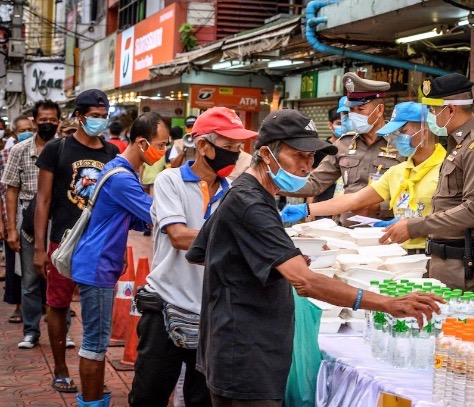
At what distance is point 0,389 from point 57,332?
0.78m

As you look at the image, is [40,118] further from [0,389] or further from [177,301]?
[177,301]

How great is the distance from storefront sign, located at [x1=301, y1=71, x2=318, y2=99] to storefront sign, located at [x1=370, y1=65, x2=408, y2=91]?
284 centimetres

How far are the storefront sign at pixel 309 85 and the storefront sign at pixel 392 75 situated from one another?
2844mm

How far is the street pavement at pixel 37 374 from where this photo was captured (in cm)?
772

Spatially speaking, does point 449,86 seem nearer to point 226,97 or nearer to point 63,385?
point 63,385

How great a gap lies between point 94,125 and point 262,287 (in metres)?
3.70

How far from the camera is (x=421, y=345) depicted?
4.80 m

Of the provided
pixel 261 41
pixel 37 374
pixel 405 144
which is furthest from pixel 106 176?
pixel 261 41

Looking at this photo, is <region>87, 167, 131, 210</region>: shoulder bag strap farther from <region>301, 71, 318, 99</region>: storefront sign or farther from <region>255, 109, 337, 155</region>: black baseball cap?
<region>301, 71, 318, 99</region>: storefront sign

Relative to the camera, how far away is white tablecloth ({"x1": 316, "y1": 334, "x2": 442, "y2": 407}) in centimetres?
452

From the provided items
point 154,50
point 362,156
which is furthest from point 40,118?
point 154,50

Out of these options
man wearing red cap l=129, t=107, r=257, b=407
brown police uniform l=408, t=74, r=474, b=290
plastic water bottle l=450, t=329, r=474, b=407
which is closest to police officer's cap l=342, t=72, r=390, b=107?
brown police uniform l=408, t=74, r=474, b=290

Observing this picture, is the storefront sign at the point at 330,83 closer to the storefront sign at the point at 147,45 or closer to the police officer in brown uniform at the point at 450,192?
the storefront sign at the point at 147,45

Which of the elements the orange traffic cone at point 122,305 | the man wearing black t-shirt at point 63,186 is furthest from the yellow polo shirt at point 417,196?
the orange traffic cone at point 122,305
